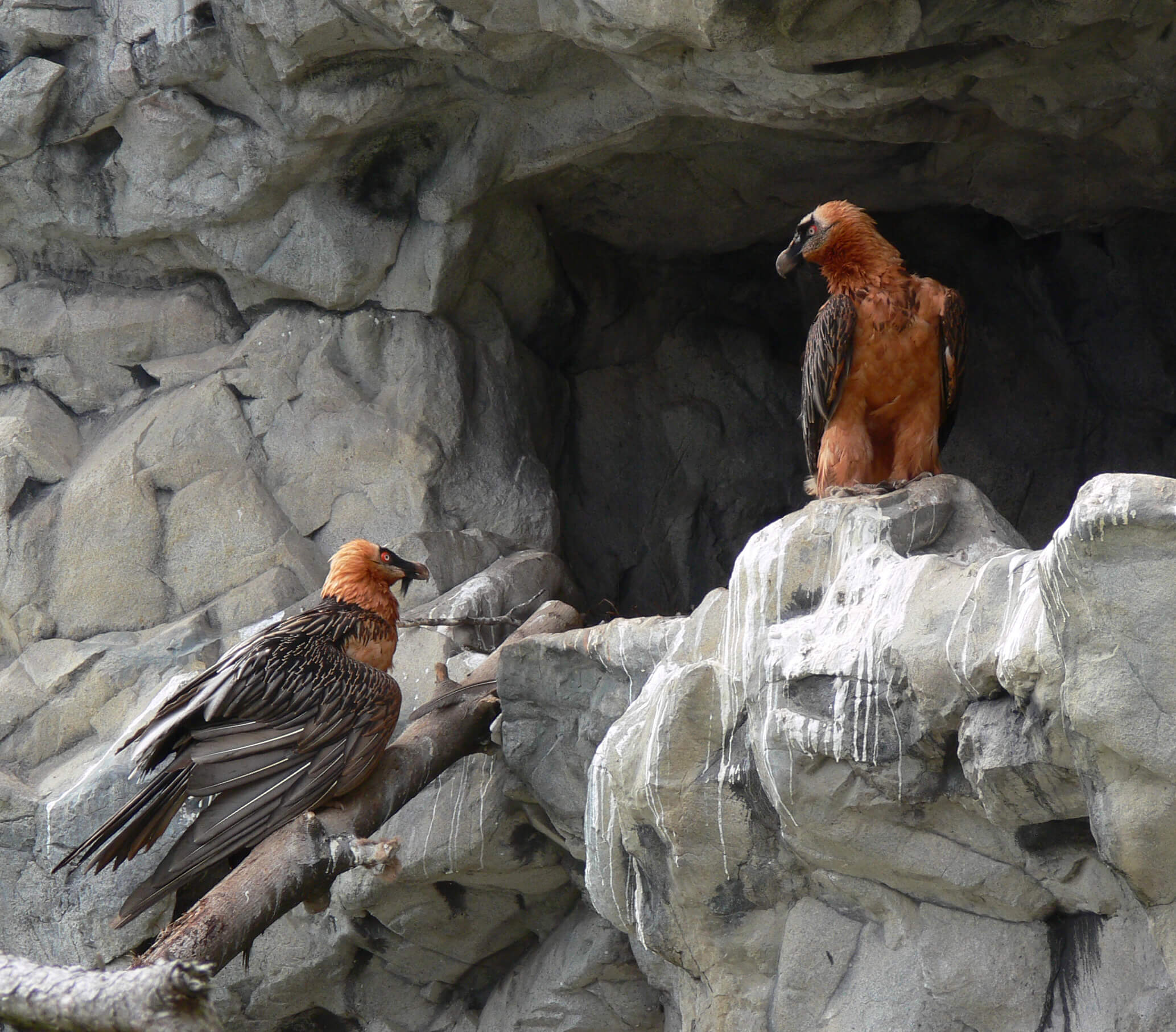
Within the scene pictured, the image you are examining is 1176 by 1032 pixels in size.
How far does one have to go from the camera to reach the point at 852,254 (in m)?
5.12

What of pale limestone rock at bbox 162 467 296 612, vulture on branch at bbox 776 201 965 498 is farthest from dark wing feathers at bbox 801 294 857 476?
pale limestone rock at bbox 162 467 296 612

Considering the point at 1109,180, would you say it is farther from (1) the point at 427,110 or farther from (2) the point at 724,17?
(1) the point at 427,110

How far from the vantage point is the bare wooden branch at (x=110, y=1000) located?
2229mm

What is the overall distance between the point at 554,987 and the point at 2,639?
285cm

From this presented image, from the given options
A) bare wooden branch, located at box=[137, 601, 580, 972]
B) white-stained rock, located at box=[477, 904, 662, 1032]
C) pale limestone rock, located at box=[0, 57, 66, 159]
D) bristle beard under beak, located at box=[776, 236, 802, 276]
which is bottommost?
white-stained rock, located at box=[477, 904, 662, 1032]

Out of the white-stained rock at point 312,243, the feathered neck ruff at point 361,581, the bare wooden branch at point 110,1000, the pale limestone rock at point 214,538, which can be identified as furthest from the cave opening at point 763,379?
the bare wooden branch at point 110,1000

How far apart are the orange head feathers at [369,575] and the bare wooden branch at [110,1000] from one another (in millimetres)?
2857

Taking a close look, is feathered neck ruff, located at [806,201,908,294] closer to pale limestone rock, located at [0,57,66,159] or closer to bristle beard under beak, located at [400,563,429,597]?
bristle beard under beak, located at [400,563,429,597]

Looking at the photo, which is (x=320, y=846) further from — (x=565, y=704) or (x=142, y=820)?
(x=565, y=704)

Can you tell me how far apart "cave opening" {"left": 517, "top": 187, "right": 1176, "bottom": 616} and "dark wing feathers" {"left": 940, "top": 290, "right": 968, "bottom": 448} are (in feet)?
8.34

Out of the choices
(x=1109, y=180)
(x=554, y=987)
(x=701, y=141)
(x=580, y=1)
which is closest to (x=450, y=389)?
(x=701, y=141)

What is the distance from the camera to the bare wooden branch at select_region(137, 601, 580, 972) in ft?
12.1

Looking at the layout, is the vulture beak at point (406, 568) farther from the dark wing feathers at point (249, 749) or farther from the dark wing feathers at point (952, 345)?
the dark wing feathers at point (952, 345)

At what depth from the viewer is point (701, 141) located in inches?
252
